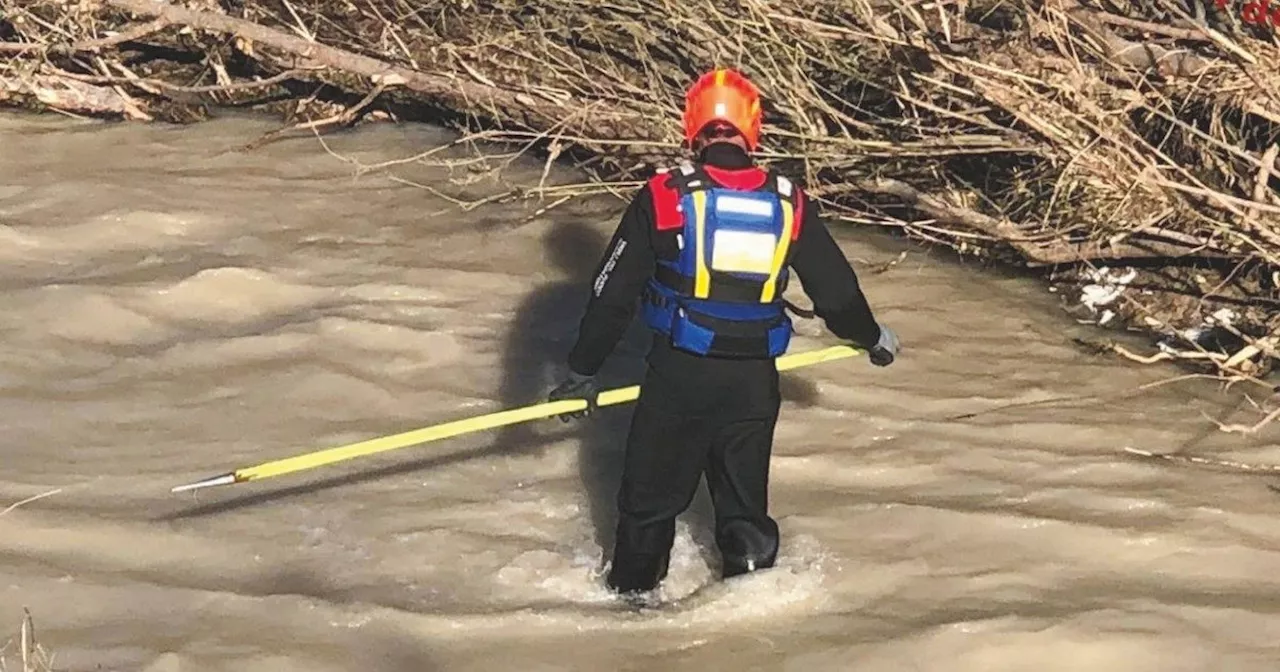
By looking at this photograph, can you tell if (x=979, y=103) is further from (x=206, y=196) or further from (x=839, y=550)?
(x=206, y=196)

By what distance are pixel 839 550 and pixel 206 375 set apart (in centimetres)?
251

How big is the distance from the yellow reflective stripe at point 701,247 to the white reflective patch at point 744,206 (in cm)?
4

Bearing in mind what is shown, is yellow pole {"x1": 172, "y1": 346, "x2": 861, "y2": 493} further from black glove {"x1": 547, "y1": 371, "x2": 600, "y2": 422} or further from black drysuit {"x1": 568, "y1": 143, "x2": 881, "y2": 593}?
black drysuit {"x1": 568, "y1": 143, "x2": 881, "y2": 593}

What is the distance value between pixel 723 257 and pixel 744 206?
14 cm

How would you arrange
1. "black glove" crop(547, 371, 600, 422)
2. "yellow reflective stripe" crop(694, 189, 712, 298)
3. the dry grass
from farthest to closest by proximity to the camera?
"black glove" crop(547, 371, 600, 422) → "yellow reflective stripe" crop(694, 189, 712, 298) → the dry grass

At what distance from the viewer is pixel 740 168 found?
4.03 m

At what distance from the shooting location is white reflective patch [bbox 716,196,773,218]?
3.97 meters

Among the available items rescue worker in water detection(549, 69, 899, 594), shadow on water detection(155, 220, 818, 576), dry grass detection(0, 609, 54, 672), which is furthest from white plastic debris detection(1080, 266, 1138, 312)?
dry grass detection(0, 609, 54, 672)

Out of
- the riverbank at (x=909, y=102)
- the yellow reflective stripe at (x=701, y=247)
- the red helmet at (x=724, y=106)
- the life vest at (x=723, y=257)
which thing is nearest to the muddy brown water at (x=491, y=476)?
the riverbank at (x=909, y=102)

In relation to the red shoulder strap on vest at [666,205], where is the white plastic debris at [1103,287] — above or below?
below

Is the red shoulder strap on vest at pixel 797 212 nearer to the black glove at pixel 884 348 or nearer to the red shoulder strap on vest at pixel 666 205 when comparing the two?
the red shoulder strap on vest at pixel 666 205

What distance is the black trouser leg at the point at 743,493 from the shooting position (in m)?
4.29

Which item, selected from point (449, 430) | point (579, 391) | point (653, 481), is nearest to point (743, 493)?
point (653, 481)

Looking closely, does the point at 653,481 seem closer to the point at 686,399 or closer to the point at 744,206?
the point at 686,399
